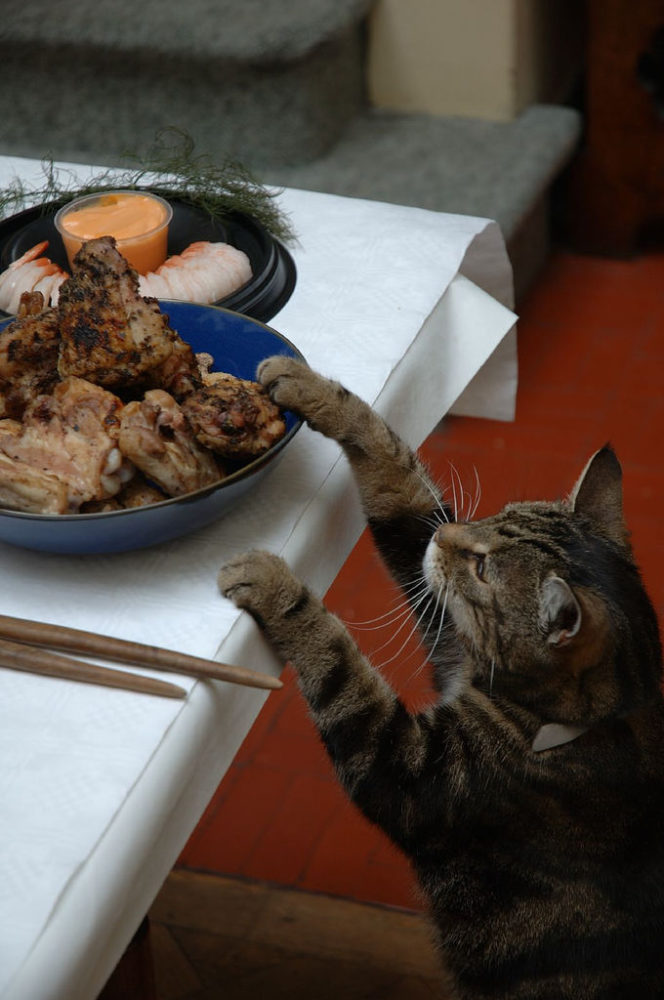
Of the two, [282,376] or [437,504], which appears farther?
[437,504]

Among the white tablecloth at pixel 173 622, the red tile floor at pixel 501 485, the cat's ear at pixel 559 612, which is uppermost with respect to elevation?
the white tablecloth at pixel 173 622

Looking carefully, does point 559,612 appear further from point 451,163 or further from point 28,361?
point 451,163

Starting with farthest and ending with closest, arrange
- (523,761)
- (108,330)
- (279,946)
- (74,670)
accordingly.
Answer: (279,946) < (523,761) < (108,330) < (74,670)

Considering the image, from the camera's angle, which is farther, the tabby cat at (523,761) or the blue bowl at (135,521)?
the tabby cat at (523,761)

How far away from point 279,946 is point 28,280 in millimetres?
963

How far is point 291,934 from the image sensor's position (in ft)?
5.16

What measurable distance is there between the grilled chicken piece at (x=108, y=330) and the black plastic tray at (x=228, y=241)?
0.88 feet

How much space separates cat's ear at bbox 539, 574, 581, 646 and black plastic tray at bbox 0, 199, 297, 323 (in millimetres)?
469

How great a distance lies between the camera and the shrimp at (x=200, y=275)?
1.20 meters

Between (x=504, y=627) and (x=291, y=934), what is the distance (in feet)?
2.45

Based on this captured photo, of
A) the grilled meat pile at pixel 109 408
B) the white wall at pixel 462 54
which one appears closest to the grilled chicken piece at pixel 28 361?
the grilled meat pile at pixel 109 408

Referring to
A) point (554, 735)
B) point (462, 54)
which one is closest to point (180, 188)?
point (554, 735)

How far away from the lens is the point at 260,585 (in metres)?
0.90

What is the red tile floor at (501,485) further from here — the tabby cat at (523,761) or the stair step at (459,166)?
the tabby cat at (523,761)
